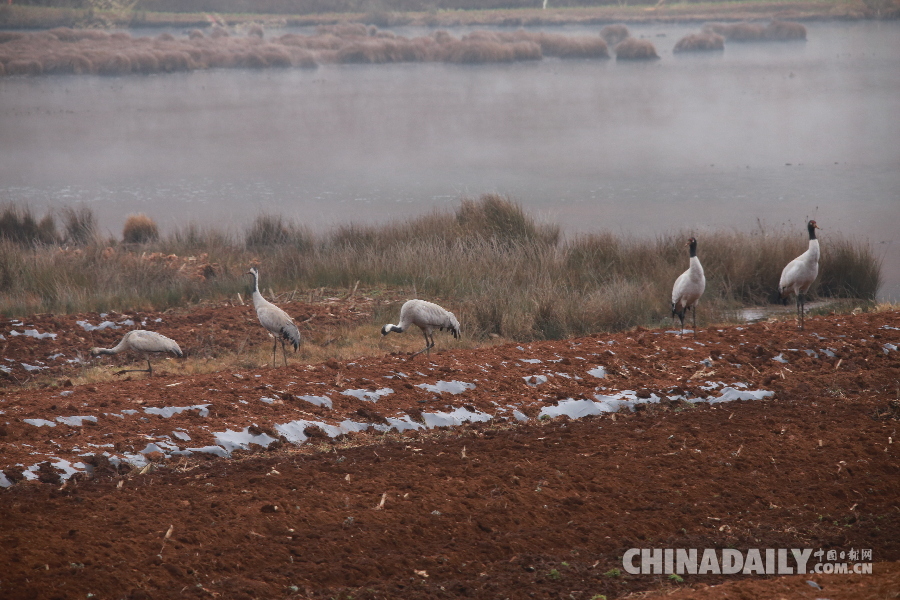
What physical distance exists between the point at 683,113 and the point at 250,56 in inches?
1224

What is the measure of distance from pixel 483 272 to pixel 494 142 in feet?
85.8

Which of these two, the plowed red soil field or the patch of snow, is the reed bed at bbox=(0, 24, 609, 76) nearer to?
the plowed red soil field

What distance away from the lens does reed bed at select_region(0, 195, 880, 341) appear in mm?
12625

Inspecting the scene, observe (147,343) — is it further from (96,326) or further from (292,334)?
(96,326)

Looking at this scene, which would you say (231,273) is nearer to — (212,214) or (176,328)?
(176,328)

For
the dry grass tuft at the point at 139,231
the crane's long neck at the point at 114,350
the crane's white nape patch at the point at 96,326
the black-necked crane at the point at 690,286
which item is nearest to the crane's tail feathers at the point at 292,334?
the crane's long neck at the point at 114,350

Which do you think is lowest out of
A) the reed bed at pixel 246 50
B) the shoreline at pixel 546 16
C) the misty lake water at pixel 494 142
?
the misty lake water at pixel 494 142

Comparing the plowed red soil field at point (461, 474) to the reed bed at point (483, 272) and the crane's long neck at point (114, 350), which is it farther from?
the reed bed at point (483, 272)

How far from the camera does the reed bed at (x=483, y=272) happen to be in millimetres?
12625

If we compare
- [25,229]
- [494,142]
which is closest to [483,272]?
[25,229]

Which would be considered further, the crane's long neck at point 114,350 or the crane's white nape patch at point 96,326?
the crane's white nape patch at point 96,326

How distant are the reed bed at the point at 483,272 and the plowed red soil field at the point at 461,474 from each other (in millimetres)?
3248

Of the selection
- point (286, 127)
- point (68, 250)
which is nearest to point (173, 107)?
point (286, 127)

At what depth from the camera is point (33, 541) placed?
199 inches
